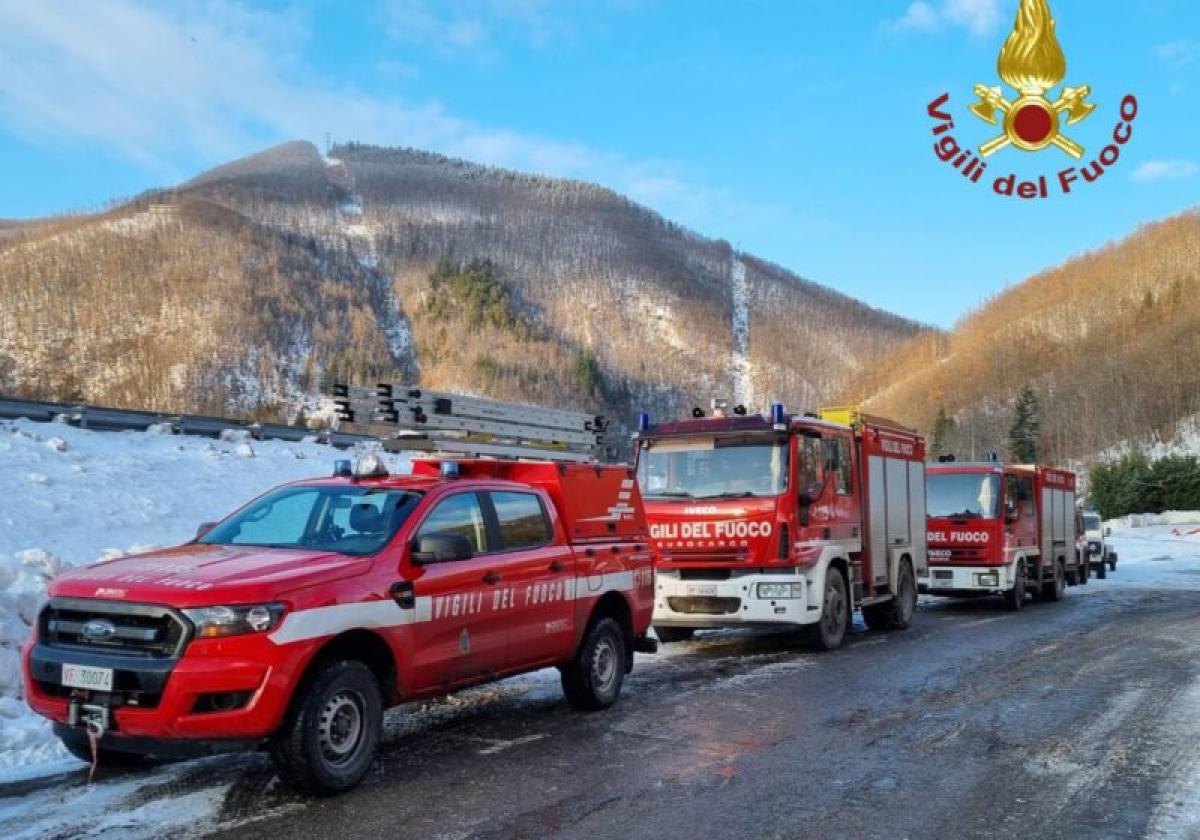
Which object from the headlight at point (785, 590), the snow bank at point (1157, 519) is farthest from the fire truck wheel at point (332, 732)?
the snow bank at point (1157, 519)

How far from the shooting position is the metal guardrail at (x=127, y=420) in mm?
20359

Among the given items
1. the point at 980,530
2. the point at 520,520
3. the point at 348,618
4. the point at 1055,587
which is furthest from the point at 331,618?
the point at 1055,587

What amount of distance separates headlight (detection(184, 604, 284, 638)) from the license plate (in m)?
0.51

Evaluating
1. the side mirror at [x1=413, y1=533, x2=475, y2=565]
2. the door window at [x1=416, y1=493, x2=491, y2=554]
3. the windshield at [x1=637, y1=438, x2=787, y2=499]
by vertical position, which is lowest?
the side mirror at [x1=413, y1=533, x2=475, y2=565]

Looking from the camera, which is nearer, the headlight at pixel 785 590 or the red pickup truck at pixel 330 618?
the red pickup truck at pixel 330 618

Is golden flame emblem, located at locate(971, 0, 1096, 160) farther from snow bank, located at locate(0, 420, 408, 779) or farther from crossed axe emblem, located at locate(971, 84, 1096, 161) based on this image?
snow bank, located at locate(0, 420, 408, 779)

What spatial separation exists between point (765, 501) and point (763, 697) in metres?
3.13

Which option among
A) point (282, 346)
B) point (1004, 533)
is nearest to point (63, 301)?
point (282, 346)

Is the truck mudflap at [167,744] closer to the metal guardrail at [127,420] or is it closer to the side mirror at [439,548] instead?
the side mirror at [439,548]

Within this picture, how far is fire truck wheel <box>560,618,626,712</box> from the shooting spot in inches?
319

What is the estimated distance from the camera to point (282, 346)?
13838cm

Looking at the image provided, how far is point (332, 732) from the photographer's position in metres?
5.72

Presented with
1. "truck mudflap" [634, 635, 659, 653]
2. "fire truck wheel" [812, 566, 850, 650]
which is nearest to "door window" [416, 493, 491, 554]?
"truck mudflap" [634, 635, 659, 653]

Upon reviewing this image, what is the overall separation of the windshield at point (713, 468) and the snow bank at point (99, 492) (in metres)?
6.12
